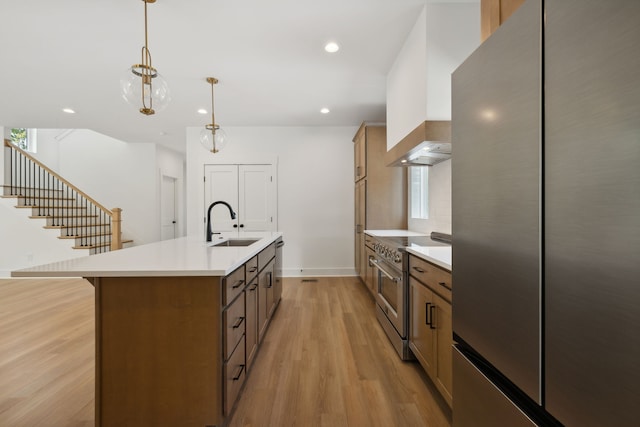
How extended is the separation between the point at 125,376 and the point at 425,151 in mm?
2519

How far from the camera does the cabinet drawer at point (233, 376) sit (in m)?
1.57

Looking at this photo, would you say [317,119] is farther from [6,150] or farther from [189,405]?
[6,150]

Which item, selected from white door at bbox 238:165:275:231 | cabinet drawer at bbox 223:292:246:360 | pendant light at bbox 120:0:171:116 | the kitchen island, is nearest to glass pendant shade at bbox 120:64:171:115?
pendant light at bbox 120:0:171:116

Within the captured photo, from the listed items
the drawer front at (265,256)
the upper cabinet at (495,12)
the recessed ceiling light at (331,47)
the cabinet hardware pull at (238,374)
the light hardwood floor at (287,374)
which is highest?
the recessed ceiling light at (331,47)

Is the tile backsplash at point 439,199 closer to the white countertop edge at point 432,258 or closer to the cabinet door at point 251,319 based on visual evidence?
the white countertop edge at point 432,258

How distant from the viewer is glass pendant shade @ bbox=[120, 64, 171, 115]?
2.03 m

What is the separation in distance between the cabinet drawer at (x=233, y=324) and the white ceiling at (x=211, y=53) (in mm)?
2126

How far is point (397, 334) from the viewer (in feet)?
8.09

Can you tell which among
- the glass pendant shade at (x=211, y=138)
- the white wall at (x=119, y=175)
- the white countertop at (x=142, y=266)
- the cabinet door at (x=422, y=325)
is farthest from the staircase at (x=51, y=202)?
the cabinet door at (x=422, y=325)

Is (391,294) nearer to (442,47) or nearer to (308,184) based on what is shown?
(442,47)

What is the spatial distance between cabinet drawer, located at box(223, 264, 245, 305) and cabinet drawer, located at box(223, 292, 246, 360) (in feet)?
0.16

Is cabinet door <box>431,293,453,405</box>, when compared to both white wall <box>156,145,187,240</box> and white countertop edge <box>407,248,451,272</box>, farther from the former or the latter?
white wall <box>156,145,187,240</box>

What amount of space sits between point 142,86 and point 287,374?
2.20 metres

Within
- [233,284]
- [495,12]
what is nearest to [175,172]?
[233,284]
